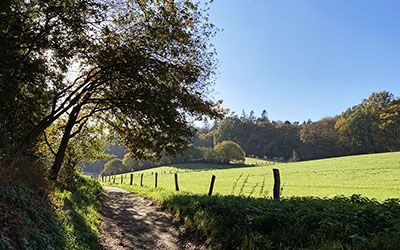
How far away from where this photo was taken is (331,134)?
10756cm

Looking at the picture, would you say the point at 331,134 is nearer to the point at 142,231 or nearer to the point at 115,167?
the point at 115,167

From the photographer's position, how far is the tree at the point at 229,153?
99.8 m

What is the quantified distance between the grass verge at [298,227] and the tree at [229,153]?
89.4 metres

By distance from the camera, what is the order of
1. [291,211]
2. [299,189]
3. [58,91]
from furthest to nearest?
[299,189], [58,91], [291,211]

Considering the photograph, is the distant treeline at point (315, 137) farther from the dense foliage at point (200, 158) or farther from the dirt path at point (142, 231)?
the dirt path at point (142, 231)

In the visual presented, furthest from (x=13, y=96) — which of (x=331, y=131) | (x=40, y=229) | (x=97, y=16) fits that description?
(x=331, y=131)

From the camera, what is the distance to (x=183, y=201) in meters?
14.9

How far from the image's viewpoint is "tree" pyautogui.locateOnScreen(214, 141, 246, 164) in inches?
3930

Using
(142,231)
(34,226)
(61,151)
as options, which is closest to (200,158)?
(61,151)

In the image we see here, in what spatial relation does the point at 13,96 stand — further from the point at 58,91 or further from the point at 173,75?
the point at 173,75

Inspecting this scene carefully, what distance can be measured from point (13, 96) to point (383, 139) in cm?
9724

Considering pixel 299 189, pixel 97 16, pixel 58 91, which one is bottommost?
pixel 299 189

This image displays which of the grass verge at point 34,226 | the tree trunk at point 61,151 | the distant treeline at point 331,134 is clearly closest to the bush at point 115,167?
the distant treeline at point 331,134

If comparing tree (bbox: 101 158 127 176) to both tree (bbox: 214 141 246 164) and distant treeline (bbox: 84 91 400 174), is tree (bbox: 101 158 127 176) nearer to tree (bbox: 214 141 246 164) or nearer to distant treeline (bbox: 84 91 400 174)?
distant treeline (bbox: 84 91 400 174)
